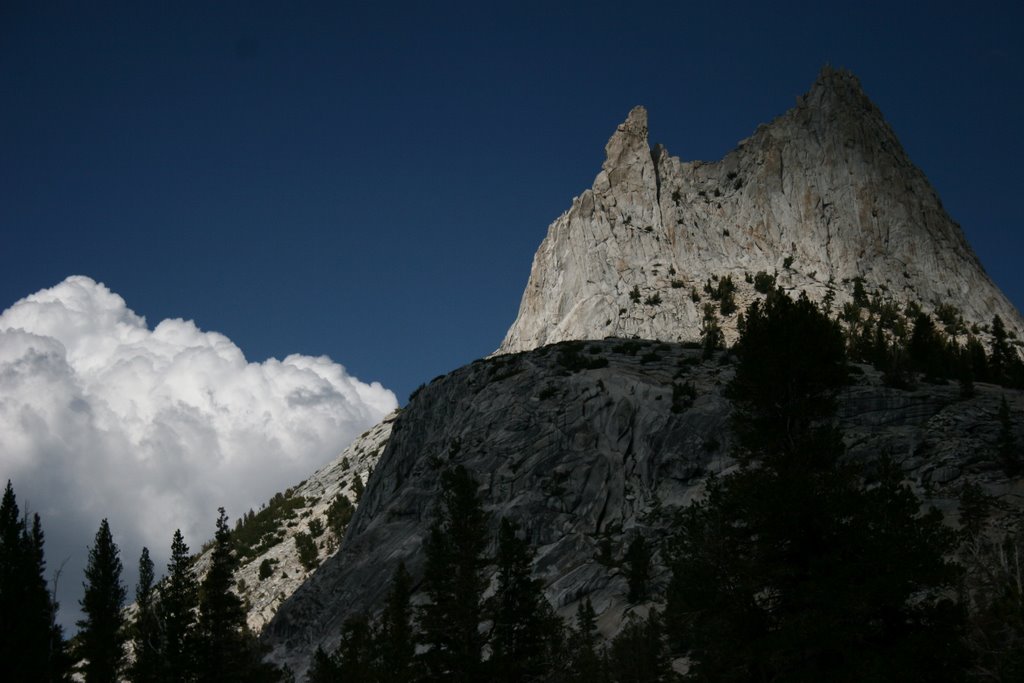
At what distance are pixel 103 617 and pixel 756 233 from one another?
326 ft

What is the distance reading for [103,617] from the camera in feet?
206

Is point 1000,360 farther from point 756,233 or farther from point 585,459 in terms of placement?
point 585,459

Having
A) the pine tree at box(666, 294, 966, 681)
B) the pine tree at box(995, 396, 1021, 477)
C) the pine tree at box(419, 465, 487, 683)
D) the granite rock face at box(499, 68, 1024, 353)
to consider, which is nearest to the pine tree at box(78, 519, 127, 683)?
the pine tree at box(419, 465, 487, 683)

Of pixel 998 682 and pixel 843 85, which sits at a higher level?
pixel 843 85

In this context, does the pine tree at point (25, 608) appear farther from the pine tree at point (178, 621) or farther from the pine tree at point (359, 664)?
the pine tree at point (359, 664)

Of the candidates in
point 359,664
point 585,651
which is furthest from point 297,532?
point 585,651

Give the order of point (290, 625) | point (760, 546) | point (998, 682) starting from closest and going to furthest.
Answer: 1. point (998, 682)
2. point (760, 546)
3. point (290, 625)

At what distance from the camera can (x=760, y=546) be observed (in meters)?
31.1

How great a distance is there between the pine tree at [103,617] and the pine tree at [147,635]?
1.44 m

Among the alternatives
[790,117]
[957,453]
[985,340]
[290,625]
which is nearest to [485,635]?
[957,453]

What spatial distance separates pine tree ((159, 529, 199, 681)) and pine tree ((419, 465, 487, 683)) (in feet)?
39.8

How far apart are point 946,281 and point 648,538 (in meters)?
77.1

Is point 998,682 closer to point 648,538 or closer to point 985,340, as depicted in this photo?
point 648,538

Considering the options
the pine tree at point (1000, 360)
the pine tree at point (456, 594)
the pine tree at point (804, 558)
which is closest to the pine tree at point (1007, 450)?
the pine tree at point (1000, 360)
